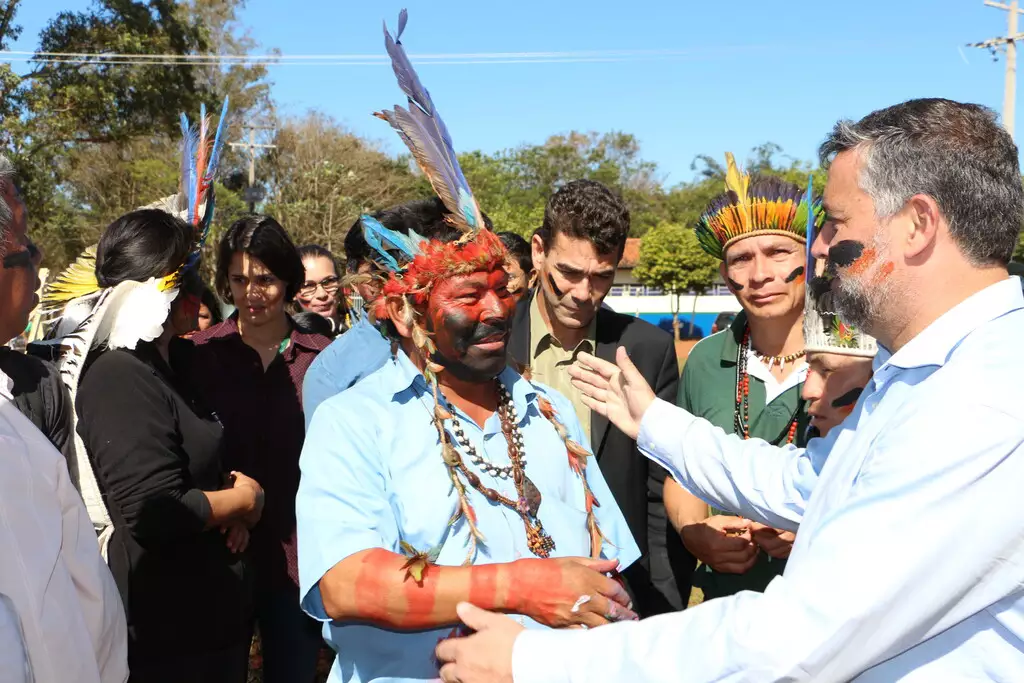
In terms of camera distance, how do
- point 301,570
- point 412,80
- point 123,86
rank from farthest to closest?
point 123,86
point 412,80
point 301,570

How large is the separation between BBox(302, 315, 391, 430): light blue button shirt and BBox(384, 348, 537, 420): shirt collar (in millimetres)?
A: 654

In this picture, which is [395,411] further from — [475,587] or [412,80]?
[412,80]

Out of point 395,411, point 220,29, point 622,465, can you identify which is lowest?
point 622,465

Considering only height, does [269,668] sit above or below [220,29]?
below

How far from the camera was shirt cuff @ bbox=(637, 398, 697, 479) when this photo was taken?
2523mm

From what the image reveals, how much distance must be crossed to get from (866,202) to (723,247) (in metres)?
1.73

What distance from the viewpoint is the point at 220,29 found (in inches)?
1211

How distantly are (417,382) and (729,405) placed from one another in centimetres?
153

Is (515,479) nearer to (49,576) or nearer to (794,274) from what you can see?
(49,576)

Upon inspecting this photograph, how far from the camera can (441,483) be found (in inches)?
81.7

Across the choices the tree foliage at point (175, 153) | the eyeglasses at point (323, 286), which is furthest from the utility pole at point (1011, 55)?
the eyeglasses at point (323, 286)

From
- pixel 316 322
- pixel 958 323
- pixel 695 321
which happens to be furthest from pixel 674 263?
pixel 958 323

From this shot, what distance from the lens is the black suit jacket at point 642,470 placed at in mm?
3451

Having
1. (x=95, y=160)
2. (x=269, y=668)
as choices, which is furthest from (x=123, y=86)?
(x=269, y=668)
